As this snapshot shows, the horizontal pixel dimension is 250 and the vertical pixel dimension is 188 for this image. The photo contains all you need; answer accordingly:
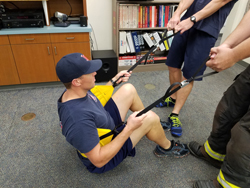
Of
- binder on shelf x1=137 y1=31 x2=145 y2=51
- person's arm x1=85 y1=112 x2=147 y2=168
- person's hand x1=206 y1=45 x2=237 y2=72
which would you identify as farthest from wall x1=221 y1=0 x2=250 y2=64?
person's arm x1=85 y1=112 x2=147 y2=168

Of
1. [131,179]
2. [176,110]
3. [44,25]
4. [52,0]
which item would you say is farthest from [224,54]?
[52,0]

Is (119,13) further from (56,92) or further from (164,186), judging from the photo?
(164,186)

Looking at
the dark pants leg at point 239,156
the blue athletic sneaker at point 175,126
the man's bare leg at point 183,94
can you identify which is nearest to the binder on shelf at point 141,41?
the man's bare leg at point 183,94

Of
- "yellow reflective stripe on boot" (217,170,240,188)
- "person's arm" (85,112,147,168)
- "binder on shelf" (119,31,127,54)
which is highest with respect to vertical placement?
"binder on shelf" (119,31,127,54)

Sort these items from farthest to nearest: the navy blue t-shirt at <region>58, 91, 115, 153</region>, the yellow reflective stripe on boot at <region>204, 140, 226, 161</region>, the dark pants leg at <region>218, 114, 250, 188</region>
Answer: the yellow reflective stripe on boot at <region>204, 140, 226, 161</region>, the dark pants leg at <region>218, 114, 250, 188</region>, the navy blue t-shirt at <region>58, 91, 115, 153</region>

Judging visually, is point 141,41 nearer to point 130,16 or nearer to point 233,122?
point 130,16

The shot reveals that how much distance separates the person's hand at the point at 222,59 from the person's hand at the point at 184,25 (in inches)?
19.4

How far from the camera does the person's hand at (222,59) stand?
1069mm

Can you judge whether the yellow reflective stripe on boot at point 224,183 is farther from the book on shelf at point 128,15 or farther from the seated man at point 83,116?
the book on shelf at point 128,15

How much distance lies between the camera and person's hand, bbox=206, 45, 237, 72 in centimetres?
107

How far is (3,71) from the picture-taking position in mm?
2273

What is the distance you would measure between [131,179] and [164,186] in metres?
0.25

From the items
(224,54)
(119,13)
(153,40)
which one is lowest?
(153,40)

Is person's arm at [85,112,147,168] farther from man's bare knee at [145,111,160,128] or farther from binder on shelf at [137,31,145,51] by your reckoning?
binder on shelf at [137,31,145,51]
